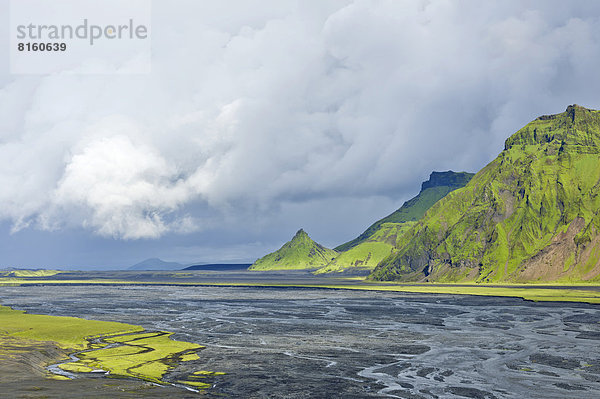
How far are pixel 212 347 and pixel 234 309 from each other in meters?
55.0

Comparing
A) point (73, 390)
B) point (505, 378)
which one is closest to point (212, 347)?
point (73, 390)

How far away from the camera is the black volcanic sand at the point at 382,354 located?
40.7m

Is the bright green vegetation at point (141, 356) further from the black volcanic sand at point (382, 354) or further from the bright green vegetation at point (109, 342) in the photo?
the black volcanic sand at point (382, 354)

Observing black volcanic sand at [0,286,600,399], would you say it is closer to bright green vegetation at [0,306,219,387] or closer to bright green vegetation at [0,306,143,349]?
bright green vegetation at [0,306,219,387]

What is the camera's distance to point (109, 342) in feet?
210

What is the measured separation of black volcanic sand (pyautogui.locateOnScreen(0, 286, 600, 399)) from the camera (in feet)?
134

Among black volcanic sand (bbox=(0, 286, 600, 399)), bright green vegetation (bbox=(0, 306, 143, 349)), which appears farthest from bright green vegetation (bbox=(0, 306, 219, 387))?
black volcanic sand (bbox=(0, 286, 600, 399))

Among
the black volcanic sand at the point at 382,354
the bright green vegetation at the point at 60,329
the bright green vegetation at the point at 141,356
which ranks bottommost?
the black volcanic sand at the point at 382,354

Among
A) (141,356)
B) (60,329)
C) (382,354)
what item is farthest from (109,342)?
(382,354)

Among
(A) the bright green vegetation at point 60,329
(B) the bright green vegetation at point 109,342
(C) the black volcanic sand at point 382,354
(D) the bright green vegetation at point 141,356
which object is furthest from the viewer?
(A) the bright green vegetation at point 60,329

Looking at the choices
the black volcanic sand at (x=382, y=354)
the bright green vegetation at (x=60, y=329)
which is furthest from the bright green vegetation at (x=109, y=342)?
the black volcanic sand at (x=382, y=354)

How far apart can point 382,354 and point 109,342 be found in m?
31.0

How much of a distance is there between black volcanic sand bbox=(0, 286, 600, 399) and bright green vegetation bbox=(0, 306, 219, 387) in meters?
2.79

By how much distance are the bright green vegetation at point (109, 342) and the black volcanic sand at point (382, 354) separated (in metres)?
2.79
